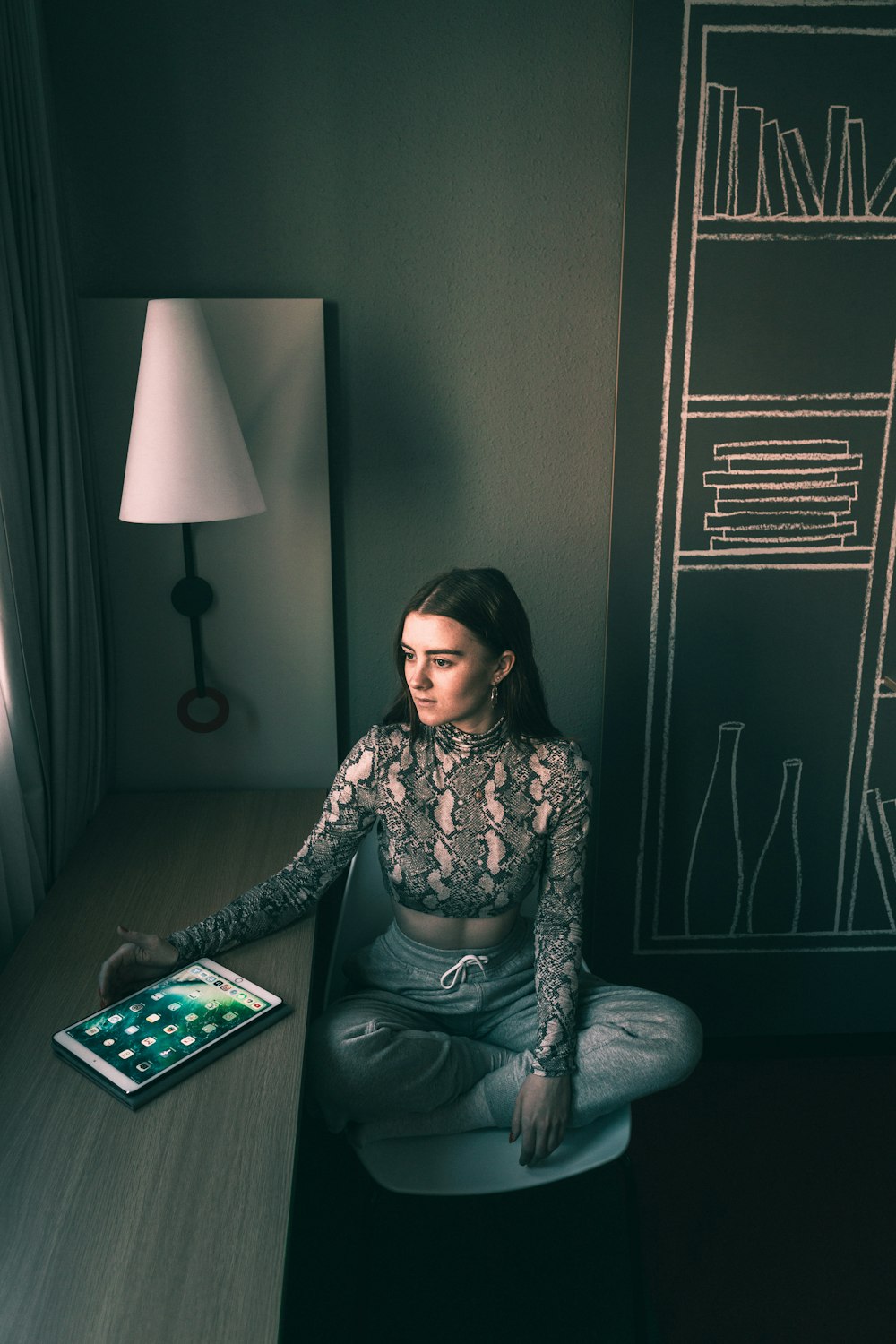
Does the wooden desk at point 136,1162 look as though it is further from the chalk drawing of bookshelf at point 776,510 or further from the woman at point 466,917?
the chalk drawing of bookshelf at point 776,510

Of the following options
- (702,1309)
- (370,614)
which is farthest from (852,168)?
(702,1309)

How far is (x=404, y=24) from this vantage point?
174 centimetres

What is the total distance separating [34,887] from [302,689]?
633 millimetres

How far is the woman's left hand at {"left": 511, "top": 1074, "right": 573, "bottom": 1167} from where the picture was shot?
1.37 metres

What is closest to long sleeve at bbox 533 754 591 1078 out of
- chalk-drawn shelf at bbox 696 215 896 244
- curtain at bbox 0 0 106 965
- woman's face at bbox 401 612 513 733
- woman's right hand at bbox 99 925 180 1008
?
woman's face at bbox 401 612 513 733

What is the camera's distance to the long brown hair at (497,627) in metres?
1.50

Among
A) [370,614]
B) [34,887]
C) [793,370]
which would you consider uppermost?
[793,370]

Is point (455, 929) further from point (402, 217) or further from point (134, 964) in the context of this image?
point (402, 217)

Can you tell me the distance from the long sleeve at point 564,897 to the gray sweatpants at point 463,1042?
0.25 ft

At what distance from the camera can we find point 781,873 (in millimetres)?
2158

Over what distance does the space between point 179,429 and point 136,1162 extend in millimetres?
1042

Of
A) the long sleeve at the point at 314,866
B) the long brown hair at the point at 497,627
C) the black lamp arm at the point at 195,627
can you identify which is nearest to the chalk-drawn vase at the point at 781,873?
the long brown hair at the point at 497,627

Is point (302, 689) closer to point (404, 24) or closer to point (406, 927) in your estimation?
point (406, 927)

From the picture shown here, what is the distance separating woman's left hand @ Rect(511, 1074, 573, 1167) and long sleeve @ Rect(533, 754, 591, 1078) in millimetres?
127
